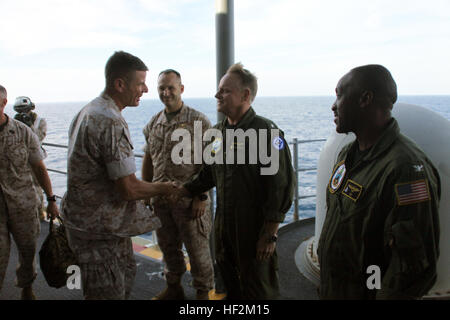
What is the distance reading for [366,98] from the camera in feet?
4.75

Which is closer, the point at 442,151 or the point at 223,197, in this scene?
the point at 223,197

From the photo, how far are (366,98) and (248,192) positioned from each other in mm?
1001

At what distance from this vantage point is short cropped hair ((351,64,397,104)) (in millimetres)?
1420

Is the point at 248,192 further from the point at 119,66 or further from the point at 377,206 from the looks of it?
the point at 119,66

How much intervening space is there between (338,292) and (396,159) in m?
0.71

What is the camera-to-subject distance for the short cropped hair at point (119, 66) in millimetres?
2029

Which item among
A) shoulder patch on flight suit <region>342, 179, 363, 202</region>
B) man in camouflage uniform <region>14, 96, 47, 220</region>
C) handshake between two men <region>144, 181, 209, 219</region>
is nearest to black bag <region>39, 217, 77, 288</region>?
handshake between two men <region>144, 181, 209, 219</region>

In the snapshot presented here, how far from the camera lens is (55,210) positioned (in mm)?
2916

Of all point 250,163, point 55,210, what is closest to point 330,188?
point 250,163

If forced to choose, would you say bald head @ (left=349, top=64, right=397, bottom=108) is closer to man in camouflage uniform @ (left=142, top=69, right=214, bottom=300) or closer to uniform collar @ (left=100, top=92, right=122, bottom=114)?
uniform collar @ (left=100, top=92, right=122, bottom=114)

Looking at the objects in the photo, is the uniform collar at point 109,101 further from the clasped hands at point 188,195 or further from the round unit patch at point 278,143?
the round unit patch at point 278,143

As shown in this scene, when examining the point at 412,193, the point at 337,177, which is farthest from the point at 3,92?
the point at 412,193

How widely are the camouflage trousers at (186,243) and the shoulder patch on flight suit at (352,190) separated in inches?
65.6
